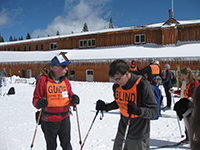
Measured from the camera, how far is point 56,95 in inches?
109

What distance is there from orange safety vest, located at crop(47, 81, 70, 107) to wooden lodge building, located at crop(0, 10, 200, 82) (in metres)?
13.8

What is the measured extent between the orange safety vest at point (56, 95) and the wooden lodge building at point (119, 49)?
545 inches

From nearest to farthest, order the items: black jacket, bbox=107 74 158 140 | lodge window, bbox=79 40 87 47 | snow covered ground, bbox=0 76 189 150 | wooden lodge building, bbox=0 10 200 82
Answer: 1. black jacket, bbox=107 74 158 140
2. snow covered ground, bbox=0 76 189 150
3. wooden lodge building, bbox=0 10 200 82
4. lodge window, bbox=79 40 87 47

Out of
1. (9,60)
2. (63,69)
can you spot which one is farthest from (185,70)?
(9,60)

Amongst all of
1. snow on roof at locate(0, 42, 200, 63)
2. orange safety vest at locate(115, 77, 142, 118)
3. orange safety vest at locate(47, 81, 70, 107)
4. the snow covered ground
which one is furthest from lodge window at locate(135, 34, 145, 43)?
orange safety vest at locate(115, 77, 142, 118)

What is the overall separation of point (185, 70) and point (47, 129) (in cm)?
323

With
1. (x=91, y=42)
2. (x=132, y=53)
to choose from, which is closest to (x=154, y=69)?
(x=132, y=53)

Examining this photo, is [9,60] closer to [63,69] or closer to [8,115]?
[8,115]

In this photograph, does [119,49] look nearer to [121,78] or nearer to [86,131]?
[86,131]

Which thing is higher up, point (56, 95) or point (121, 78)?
point (121, 78)

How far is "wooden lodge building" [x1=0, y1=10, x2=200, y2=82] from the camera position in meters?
15.8

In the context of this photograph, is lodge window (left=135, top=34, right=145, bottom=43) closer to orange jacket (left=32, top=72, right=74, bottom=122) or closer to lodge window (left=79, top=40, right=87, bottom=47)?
lodge window (left=79, top=40, right=87, bottom=47)

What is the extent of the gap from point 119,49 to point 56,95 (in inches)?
670

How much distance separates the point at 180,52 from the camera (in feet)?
51.1
